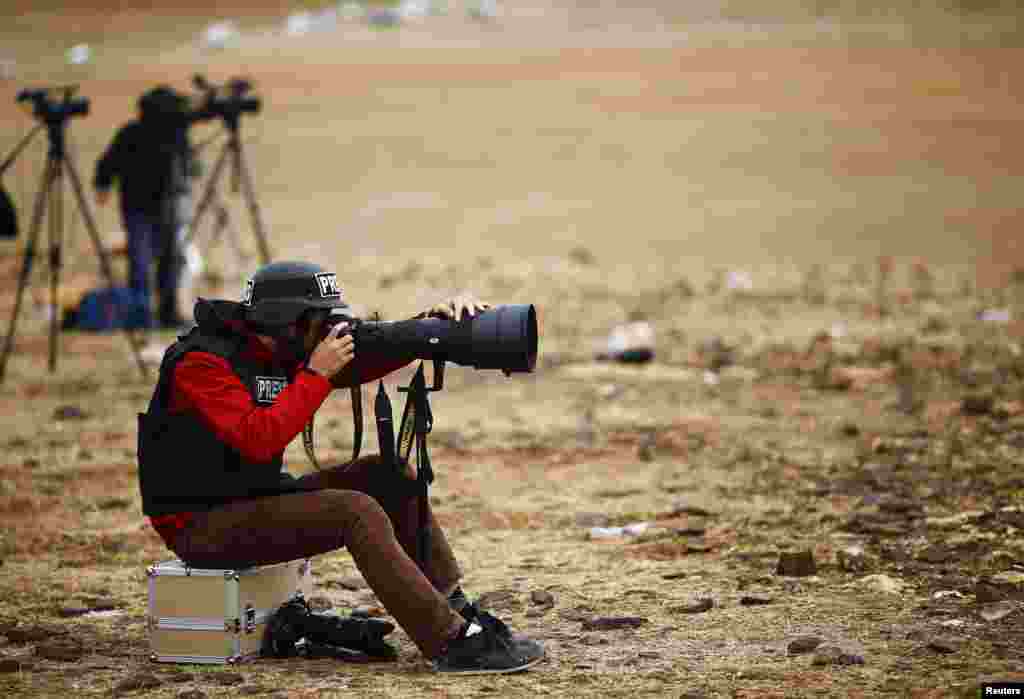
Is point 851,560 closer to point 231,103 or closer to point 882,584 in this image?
point 882,584

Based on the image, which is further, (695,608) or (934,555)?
(934,555)

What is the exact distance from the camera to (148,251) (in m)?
14.2

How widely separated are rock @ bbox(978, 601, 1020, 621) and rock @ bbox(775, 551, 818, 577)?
0.87 meters

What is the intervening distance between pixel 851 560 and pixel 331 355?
272 cm

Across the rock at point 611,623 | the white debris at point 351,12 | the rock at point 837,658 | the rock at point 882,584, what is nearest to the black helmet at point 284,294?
the rock at point 611,623

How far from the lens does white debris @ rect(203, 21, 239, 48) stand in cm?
4666

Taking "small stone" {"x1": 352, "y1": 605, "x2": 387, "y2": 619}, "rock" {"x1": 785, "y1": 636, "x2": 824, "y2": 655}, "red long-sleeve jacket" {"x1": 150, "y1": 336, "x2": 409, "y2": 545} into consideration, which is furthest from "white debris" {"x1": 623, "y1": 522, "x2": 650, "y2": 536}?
"red long-sleeve jacket" {"x1": 150, "y1": 336, "x2": 409, "y2": 545}

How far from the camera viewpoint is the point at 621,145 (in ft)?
93.0

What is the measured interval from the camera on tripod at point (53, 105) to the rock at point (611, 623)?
6187mm

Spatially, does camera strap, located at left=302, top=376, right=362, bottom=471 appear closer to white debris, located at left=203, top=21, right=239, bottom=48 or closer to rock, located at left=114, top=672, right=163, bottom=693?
rock, located at left=114, top=672, right=163, bottom=693

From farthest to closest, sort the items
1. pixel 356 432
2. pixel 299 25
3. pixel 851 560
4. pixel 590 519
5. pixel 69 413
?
pixel 299 25 → pixel 69 413 → pixel 590 519 → pixel 851 560 → pixel 356 432

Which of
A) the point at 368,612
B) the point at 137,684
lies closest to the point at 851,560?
the point at 368,612

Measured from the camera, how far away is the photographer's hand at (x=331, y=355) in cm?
547

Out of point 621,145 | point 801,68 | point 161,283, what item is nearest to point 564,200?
point 621,145
